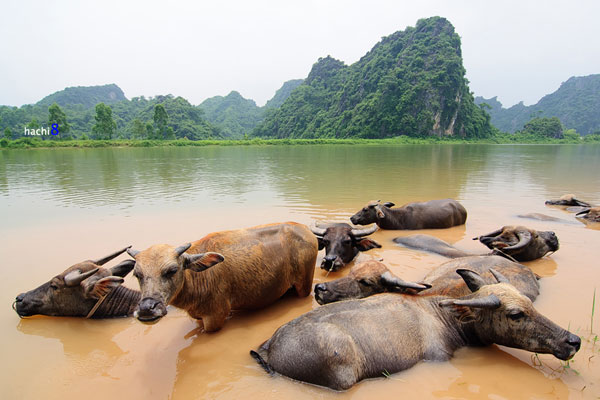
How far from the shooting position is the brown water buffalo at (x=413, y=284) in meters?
3.41

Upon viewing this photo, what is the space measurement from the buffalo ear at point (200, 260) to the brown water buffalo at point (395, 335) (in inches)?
33.5

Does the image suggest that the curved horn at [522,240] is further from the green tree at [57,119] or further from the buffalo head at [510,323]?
the green tree at [57,119]

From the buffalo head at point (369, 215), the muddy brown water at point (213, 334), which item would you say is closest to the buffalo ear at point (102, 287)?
the muddy brown water at point (213, 334)

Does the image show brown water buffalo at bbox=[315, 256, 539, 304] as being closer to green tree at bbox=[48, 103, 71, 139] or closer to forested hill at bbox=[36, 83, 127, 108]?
green tree at bbox=[48, 103, 71, 139]

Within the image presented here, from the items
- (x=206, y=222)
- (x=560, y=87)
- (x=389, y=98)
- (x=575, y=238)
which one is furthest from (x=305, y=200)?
(x=560, y=87)

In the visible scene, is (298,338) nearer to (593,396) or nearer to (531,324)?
(531,324)

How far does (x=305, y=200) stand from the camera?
9.55m

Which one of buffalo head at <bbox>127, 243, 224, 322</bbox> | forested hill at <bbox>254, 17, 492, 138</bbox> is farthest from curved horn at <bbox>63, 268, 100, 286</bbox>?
forested hill at <bbox>254, 17, 492, 138</bbox>

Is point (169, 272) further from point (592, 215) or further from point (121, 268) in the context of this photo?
point (592, 215)

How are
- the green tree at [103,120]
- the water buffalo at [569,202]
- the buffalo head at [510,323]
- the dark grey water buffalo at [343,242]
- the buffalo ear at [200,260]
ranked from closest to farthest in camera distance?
1. the buffalo head at [510,323]
2. the buffalo ear at [200,260]
3. the dark grey water buffalo at [343,242]
4. the water buffalo at [569,202]
5. the green tree at [103,120]

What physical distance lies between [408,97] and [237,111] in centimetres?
8752

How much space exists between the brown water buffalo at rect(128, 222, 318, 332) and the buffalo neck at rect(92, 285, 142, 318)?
93 cm

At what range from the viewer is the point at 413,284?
324cm

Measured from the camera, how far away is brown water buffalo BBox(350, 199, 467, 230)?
7180 mm
